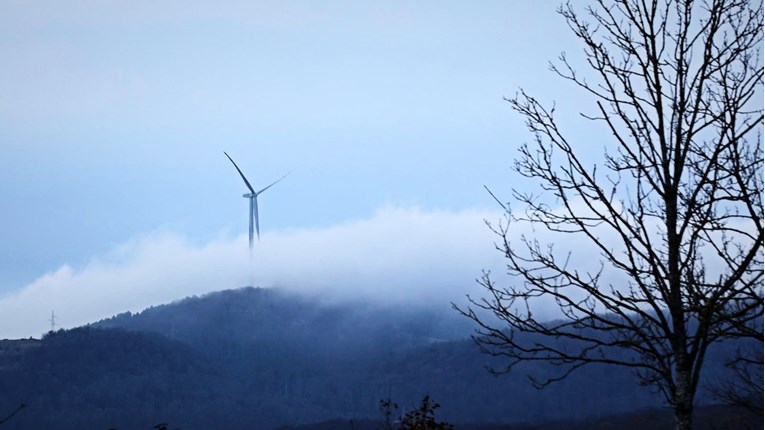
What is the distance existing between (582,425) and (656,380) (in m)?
182

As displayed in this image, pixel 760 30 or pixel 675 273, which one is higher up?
pixel 760 30

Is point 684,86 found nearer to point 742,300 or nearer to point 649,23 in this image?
point 649,23

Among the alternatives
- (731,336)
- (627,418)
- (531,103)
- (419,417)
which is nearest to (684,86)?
(531,103)

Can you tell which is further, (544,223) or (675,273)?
(544,223)

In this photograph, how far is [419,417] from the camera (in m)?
14.2

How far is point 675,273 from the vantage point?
9.60 meters

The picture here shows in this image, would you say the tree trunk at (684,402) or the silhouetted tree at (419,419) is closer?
the tree trunk at (684,402)

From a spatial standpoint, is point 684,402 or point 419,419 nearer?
point 684,402

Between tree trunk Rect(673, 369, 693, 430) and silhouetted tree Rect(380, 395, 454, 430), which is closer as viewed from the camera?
tree trunk Rect(673, 369, 693, 430)

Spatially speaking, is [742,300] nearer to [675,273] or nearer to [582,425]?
[675,273]

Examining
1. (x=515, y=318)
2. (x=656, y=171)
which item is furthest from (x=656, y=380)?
(x=656, y=171)

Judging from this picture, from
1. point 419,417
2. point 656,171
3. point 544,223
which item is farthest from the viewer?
point 419,417

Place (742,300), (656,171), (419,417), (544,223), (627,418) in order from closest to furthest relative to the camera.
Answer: (742,300), (656,171), (544,223), (419,417), (627,418)

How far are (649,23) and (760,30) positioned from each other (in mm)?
1212
